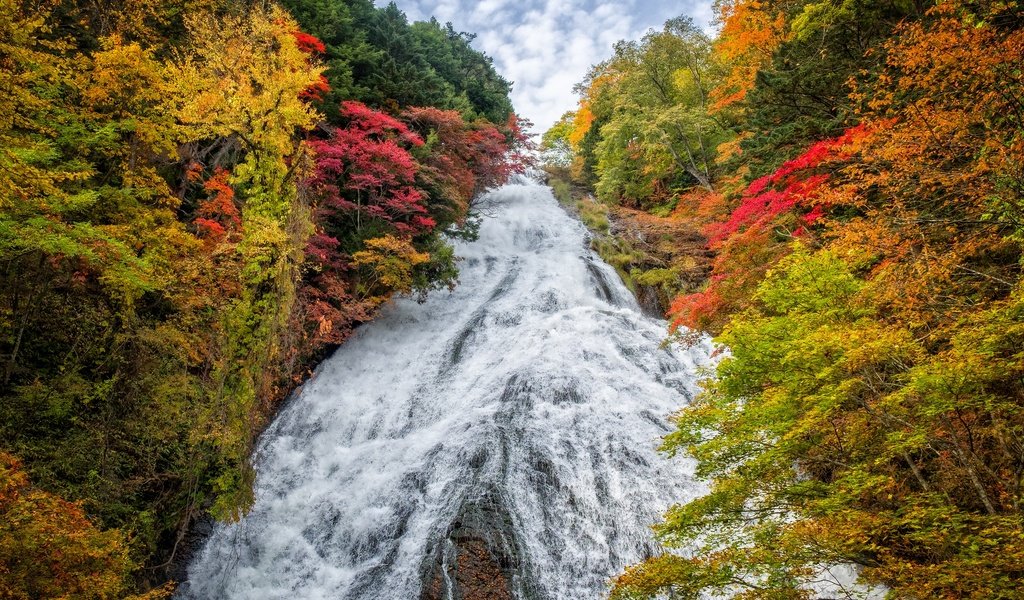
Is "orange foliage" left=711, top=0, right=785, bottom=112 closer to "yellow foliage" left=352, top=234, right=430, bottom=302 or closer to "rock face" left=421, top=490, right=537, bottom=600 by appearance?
"yellow foliage" left=352, top=234, right=430, bottom=302

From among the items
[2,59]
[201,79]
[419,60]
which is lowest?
[201,79]

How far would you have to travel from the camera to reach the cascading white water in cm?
860

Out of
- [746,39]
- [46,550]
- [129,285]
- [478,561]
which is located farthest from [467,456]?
[746,39]

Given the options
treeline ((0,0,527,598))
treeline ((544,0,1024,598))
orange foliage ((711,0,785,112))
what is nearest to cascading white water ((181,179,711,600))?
treeline ((0,0,527,598))

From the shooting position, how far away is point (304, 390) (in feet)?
45.1

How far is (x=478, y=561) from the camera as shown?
809 cm

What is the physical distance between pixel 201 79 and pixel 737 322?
1029 cm

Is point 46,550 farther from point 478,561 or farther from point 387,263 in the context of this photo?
point 387,263

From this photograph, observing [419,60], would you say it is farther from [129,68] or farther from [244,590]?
[244,590]

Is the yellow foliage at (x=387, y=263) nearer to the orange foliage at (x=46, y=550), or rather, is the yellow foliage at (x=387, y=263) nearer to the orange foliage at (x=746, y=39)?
the orange foliage at (x=46, y=550)

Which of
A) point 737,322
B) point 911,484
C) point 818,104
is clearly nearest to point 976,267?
point 911,484

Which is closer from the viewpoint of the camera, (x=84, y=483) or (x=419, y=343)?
(x=84, y=483)

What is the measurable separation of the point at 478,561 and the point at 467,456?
7.22 feet

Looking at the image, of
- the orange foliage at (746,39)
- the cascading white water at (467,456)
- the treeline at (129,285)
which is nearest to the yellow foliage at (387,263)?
the cascading white water at (467,456)
